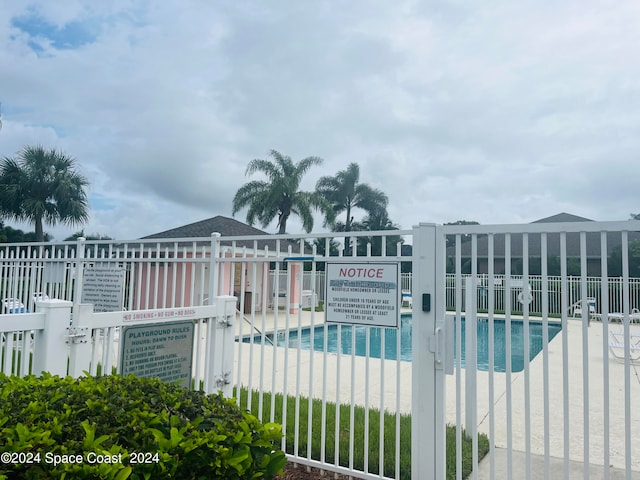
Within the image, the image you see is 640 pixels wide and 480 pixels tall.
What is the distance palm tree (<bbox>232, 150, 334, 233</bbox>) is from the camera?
2947cm

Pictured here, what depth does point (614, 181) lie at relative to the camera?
27156 mm

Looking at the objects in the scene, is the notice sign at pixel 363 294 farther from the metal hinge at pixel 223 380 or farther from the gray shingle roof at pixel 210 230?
the gray shingle roof at pixel 210 230

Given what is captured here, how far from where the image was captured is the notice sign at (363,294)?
3518mm

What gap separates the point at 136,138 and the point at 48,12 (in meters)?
7.22

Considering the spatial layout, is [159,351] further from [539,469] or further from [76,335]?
[539,469]

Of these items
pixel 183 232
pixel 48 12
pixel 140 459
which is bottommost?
pixel 140 459

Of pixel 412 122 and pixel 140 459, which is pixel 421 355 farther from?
pixel 412 122

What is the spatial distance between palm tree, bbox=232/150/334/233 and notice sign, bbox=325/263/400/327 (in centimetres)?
2592

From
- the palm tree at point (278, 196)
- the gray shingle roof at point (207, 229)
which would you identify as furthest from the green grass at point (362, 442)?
the palm tree at point (278, 196)

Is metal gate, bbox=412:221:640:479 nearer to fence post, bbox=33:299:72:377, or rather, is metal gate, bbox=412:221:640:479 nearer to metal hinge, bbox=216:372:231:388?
metal hinge, bbox=216:372:231:388

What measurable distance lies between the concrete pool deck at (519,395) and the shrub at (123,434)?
70.9 inches

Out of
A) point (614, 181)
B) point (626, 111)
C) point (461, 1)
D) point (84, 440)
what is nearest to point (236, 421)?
point (84, 440)

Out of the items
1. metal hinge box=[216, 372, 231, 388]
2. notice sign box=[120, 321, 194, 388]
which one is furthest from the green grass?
notice sign box=[120, 321, 194, 388]

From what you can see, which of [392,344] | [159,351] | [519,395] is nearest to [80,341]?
[159,351]
